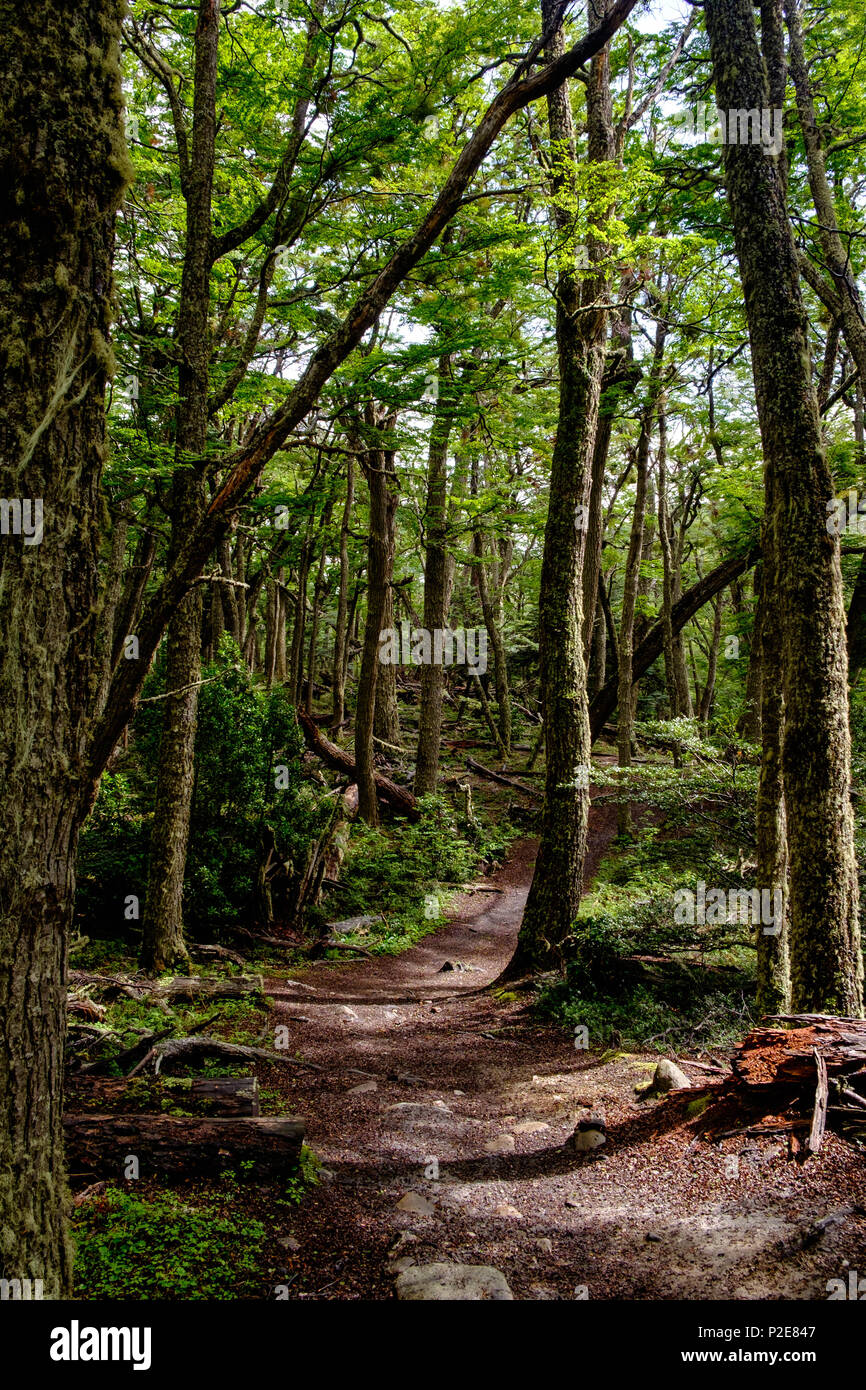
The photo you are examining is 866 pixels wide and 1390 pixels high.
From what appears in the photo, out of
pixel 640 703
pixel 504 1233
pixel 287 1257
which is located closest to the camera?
pixel 287 1257

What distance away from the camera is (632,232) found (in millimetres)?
8641

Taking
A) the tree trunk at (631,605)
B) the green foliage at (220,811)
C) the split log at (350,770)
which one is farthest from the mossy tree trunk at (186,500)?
the tree trunk at (631,605)

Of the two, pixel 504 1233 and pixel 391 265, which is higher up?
pixel 391 265

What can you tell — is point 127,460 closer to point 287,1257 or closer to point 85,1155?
point 85,1155

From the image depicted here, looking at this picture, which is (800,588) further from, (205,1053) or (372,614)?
(372,614)

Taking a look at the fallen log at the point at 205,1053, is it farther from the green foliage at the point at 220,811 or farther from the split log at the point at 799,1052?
the green foliage at the point at 220,811

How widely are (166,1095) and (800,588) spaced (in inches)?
186

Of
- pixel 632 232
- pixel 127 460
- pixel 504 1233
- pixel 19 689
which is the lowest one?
pixel 504 1233

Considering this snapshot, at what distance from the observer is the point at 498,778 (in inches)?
783

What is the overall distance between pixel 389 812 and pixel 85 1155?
1263 cm

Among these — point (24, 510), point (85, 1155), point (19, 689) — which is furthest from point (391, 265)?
point (85, 1155)

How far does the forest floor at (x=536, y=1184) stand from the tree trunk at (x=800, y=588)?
4.28 feet

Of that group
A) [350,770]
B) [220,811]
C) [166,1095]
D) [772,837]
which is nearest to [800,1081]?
[772,837]
